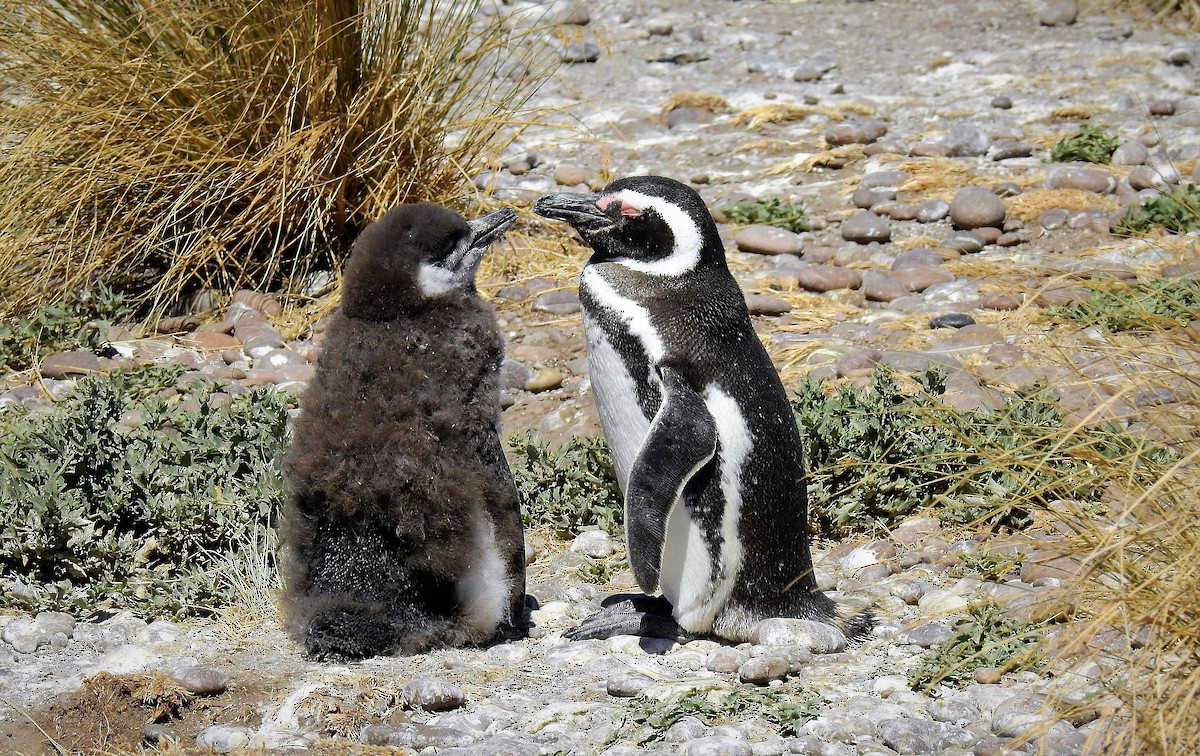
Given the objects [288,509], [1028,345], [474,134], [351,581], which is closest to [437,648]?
[351,581]

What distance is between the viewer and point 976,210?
7.07 metres

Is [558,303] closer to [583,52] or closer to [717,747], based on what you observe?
[717,747]

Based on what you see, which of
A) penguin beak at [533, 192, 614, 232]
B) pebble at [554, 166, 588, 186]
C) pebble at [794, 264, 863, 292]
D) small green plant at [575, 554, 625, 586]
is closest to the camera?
penguin beak at [533, 192, 614, 232]

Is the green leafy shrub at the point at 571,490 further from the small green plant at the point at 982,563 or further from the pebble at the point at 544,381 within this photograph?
the small green plant at the point at 982,563

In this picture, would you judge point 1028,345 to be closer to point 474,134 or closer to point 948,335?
point 948,335

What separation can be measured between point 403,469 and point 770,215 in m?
4.39

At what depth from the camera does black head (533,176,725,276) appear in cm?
373

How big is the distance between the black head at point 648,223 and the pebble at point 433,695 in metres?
1.28

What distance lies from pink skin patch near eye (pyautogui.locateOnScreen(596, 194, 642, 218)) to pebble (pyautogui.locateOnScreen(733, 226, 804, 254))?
131 inches

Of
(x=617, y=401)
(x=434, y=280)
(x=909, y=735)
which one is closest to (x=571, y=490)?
(x=617, y=401)

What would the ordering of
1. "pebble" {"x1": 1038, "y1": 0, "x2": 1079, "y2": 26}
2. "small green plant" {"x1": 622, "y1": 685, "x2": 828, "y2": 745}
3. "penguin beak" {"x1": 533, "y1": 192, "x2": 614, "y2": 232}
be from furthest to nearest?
"pebble" {"x1": 1038, "y1": 0, "x2": 1079, "y2": 26}, "penguin beak" {"x1": 533, "y1": 192, "x2": 614, "y2": 232}, "small green plant" {"x1": 622, "y1": 685, "x2": 828, "y2": 745}

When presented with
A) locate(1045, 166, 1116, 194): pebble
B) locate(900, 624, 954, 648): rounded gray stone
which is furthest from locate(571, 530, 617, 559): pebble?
locate(1045, 166, 1116, 194): pebble

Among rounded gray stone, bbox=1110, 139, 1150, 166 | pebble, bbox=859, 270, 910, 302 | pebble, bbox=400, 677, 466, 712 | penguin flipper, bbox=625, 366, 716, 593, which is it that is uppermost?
penguin flipper, bbox=625, 366, 716, 593

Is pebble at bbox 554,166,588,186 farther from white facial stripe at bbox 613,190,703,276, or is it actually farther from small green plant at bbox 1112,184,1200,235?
white facial stripe at bbox 613,190,703,276
